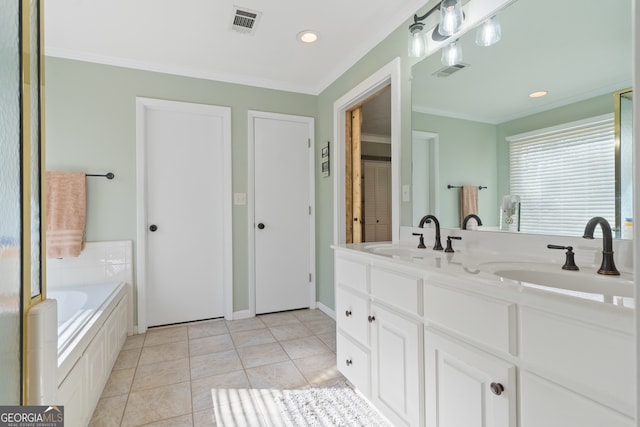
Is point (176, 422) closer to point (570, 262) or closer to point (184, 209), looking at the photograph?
point (184, 209)

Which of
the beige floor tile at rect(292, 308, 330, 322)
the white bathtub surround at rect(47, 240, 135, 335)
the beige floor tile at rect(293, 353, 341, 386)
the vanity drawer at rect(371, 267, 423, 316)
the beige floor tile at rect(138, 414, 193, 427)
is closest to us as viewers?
the vanity drawer at rect(371, 267, 423, 316)

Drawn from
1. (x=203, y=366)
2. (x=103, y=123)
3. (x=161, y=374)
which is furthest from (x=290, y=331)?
(x=103, y=123)

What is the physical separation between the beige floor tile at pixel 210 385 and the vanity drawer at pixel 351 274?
87 centimetres

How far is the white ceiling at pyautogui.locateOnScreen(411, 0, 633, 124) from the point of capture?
1.15m

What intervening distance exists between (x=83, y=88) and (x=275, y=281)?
239 centimetres

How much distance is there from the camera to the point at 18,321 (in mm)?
539

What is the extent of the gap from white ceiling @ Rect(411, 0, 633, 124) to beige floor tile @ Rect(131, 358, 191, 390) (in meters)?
2.37

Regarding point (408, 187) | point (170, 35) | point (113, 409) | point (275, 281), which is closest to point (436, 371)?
point (408, 187)

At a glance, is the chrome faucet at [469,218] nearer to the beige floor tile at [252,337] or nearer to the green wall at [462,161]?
the green wall at [462,161]

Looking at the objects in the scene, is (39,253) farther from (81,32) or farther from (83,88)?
(83,88)

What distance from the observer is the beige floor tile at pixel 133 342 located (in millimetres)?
2459

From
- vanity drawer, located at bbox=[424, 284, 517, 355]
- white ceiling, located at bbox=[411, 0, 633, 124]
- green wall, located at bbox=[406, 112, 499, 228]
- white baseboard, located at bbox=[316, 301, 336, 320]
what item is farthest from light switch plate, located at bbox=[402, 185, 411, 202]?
white baseboard, located at bbox=[316, 301, 336, 320]

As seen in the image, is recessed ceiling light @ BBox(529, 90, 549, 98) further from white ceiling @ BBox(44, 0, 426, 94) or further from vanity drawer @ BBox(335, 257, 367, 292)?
vanity drawer @ BBox(335, 257, 367, 292)

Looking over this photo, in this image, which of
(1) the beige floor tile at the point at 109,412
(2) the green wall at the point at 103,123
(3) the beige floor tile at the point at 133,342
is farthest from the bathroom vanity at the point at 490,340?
(2) the green wall at the point at 103,123
